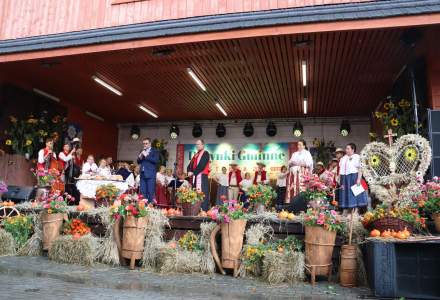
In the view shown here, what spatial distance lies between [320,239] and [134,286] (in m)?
2.37

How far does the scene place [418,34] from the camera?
27.2 feet

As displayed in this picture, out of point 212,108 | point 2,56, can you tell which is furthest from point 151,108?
point 2,56

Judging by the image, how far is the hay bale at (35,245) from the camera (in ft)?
23.2

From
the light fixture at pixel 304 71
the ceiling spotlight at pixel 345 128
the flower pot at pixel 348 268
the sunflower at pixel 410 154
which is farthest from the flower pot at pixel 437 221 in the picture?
the ceiling spotlight at pixel 345 128

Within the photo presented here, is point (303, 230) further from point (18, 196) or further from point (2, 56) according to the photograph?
point (2, 56)

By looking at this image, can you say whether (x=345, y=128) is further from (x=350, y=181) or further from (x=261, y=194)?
(x=261, y=194)

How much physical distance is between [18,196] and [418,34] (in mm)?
9379

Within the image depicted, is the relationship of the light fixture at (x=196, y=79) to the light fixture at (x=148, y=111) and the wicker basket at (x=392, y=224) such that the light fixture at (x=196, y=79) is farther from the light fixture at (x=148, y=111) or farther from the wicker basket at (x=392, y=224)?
the wicker basket at (x=392, y=224)

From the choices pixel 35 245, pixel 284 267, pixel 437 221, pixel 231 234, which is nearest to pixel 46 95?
pixel 35 245

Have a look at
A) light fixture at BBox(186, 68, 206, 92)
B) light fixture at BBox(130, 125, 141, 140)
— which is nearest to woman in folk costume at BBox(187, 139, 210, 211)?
light fixture at BBox(186, 68, 206, 92)

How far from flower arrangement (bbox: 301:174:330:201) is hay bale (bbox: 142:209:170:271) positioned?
7.46ft

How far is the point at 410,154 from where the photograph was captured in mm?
6461

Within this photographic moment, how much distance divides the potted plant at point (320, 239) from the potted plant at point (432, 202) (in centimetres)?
143

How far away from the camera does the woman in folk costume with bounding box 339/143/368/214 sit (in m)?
8.23
